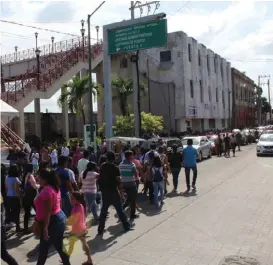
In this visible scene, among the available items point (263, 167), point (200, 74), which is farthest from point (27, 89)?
point (200, 74)

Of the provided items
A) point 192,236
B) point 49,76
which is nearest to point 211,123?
point 49,76

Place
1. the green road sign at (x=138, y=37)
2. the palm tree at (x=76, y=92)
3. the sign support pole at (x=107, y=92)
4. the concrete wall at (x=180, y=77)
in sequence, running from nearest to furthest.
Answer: the green road sign at (x=138, y=37), the sign support pole at (x=107, y=92), the palm tree at (x=76, y=92), the concrete wall at (x=180, y=77)

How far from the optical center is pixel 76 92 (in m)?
26.7

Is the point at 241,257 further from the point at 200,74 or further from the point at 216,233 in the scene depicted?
the point at 200,74

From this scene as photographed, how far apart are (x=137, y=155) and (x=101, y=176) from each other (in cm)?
498

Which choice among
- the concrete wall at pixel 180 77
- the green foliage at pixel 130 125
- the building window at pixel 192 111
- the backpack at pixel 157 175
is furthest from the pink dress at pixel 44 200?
the building window at pixel 192 111

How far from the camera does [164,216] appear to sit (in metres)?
9.00

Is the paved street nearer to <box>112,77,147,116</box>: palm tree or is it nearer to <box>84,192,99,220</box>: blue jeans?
<box>84,192,99,220</box>: blue jeans

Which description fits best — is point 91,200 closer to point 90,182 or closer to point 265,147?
point 90,182

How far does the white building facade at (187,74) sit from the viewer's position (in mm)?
37875

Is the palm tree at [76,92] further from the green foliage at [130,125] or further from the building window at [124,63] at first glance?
the building window at [124,63]

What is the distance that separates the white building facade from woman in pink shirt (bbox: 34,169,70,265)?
108ft

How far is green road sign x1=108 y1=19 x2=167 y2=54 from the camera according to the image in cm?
1681

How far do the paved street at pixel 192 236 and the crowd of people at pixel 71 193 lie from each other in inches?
15.9
